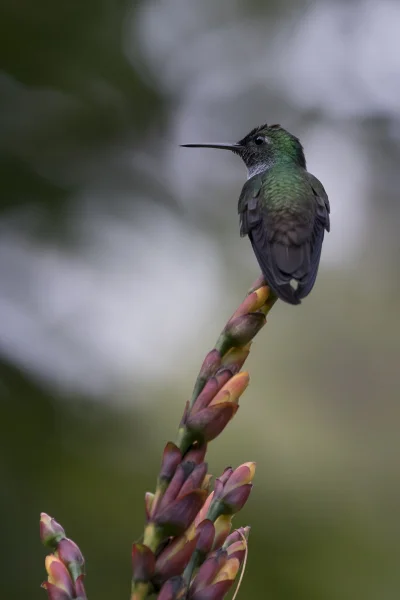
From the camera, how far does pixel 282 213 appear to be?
123 cm

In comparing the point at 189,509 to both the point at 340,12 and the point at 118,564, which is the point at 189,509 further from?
the point at 340,12

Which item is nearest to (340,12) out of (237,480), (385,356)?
(385,356)

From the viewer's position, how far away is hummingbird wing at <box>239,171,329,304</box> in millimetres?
896

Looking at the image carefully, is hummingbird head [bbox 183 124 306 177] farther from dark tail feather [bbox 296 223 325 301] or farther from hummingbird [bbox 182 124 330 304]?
dark tail feather [bbox 296 223 325 301]

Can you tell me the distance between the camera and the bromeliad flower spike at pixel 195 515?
52 cm

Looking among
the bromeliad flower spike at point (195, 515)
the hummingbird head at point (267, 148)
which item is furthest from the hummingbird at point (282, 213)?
the bromeliad flower spike at point (195, 515)

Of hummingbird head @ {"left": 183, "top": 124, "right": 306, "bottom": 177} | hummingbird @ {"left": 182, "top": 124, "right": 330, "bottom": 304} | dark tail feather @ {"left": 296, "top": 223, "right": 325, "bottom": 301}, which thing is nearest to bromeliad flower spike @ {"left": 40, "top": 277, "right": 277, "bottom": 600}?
hummingbird @ {"left": 182, "top": 124, "right": 330, "bottom": 304}

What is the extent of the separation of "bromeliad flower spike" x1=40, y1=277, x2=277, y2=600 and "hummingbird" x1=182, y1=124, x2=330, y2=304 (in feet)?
0.60

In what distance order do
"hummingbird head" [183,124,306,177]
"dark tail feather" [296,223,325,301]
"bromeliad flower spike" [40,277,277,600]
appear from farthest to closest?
"hummingbird head" [183,124,306,177], "dark tail feather" [296,223,325,301], "bromeliad flower spike" [40,277,277,600]

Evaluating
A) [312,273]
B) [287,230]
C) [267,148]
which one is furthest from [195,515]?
[267,148]

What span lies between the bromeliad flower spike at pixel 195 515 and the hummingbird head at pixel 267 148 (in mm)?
1138

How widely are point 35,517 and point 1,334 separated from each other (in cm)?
73

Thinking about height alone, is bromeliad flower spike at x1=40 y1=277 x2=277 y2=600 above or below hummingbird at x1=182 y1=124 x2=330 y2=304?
below

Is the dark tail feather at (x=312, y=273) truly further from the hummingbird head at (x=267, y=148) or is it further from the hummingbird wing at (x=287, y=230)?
the hummingbird head at (x=267, y=148)
